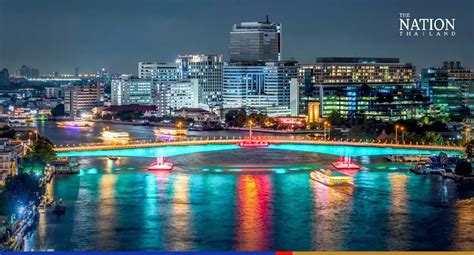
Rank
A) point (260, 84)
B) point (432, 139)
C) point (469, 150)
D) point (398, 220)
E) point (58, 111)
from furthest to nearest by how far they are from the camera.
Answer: point (260, 84) < point (58, 111) < point (432, 139) < point (469, 150) < point (398, 220)

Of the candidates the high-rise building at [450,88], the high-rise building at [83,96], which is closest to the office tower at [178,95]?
the high-rise building at [83,96]

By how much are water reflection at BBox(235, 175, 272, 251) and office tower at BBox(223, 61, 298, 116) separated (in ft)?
32.0

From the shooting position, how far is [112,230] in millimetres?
4750

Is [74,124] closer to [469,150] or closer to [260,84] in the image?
[260,84]

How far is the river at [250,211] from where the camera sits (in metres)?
4.46

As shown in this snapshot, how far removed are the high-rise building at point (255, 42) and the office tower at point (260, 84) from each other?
163mm

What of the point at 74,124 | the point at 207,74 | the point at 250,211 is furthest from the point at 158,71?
the point at 250,211

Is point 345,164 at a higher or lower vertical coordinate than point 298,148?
lower

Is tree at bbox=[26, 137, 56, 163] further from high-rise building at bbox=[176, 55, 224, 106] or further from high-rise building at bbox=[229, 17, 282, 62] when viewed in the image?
high-rise building at bbox=[176, 55, 224, 106]

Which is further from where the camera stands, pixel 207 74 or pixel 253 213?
pixel 207 74

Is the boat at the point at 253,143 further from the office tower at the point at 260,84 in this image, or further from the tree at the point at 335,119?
the office tower at the point at 260,84

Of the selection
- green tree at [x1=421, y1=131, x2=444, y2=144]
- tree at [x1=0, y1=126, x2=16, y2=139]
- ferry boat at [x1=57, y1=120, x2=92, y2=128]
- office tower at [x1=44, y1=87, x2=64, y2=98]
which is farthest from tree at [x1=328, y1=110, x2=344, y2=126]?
office tower at [x1=44, y1=87, x2=64, y2=98]

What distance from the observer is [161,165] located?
7.92 m

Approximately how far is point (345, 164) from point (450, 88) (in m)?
7.41
